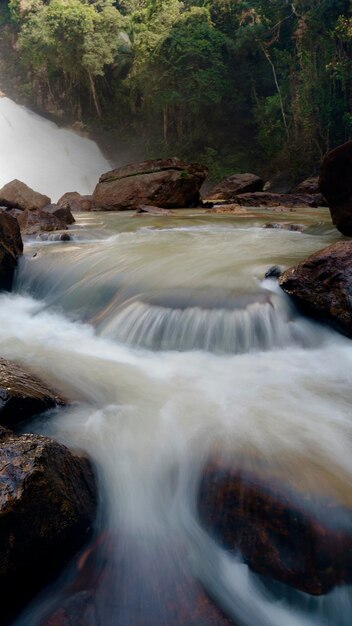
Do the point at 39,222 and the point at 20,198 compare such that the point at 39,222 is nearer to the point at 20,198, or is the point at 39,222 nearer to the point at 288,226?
the point at 20,198

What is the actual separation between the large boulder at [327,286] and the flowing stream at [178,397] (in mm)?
129

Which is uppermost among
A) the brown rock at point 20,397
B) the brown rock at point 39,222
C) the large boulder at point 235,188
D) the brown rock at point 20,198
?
the brown rock at point 20,198

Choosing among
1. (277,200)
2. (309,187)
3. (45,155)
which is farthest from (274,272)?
(45,155)

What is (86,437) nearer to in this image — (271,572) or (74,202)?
(271,572)

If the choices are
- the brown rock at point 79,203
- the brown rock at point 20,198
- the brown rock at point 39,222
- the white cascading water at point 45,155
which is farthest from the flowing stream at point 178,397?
the white cascading water at point 45,155

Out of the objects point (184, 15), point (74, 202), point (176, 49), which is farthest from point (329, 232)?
point (184, 15)

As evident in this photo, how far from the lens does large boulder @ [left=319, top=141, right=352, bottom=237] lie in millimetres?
5410

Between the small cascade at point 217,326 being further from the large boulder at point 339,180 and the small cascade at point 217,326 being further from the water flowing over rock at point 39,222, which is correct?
the water flowing over rock at point 39,222

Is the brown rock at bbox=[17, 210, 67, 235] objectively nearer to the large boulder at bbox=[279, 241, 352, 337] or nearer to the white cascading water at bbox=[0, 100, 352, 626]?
the white cascading water at bbox=[0, 100, 352, 626]

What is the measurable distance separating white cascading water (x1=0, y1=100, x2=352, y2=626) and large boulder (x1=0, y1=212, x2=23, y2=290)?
0.16 metres

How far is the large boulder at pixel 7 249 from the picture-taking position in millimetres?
5652

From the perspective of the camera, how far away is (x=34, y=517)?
1568 millimetres

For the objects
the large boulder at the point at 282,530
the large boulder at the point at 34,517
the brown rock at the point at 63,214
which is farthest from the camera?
the brown rock at the point at 63,214

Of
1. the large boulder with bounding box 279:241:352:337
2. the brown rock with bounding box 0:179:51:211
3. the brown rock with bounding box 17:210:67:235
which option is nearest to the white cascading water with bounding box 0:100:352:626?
the large boulder with bounding box 279:241:352:337
